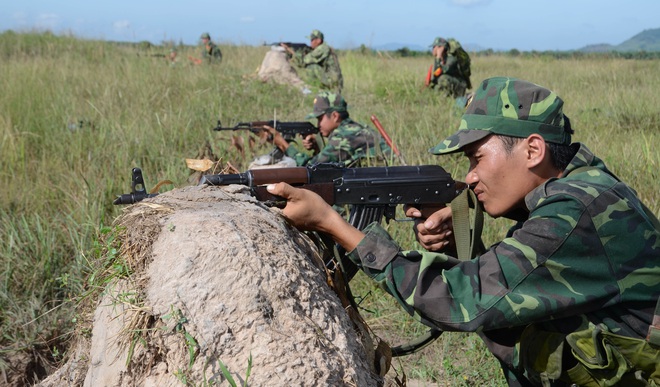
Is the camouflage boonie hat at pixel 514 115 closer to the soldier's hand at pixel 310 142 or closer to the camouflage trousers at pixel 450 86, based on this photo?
the soldier's hand at pixel 310 142

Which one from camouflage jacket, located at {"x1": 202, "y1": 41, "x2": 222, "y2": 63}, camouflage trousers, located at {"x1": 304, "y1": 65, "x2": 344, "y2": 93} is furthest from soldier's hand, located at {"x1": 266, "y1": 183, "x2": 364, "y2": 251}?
camouflage jacket, located at {"x1": 202, "y1": 41, "x2": 222, "y2": 63}

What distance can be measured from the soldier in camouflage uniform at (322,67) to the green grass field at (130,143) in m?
0.44

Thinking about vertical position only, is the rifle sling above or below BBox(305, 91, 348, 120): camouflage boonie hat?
below

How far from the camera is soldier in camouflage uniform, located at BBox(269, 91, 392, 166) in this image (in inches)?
248

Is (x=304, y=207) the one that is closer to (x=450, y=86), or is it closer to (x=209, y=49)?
(x=450, y=86)

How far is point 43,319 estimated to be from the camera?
3.84 m

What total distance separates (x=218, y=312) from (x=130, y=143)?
499cm

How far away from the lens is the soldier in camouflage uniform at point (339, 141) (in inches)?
248

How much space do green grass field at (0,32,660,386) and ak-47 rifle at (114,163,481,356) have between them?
0.38 meters

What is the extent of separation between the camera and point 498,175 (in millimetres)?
2107

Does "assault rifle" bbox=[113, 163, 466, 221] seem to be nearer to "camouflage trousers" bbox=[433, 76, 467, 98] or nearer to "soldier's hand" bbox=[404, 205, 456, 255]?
"soldier's hand" bbox=[404, 205, 456, 255]

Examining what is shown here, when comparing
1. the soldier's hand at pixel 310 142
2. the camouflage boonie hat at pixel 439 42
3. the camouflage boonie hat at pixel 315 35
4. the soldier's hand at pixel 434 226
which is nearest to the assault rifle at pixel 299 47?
the camouflage boonie hat at pixel 315 35

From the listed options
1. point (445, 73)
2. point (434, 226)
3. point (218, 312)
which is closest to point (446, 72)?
point (445, 73)

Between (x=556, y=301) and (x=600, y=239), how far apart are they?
228mm
